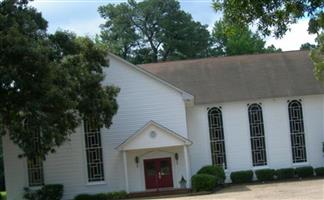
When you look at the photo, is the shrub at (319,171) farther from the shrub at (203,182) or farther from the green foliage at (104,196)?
the green foliage at (104,196)

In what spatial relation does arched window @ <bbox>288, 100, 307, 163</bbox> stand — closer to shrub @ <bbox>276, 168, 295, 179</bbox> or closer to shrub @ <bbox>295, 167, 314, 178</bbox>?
shrub @ <bbox>295, 167, 314, 178</bbox>

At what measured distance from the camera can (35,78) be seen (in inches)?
1010

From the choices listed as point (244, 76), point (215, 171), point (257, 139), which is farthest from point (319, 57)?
point (244, 76)

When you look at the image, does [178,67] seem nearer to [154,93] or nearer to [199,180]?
[154,93]

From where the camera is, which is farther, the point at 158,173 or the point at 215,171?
the point at 158,173

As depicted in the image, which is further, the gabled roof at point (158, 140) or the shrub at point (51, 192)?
the shrub at point (51, 192)

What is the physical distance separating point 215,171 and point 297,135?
7426 mm

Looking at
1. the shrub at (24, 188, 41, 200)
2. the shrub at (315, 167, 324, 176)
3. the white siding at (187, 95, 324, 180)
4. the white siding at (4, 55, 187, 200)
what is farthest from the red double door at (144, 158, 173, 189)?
the shrub at (315, 167, 324, 176)

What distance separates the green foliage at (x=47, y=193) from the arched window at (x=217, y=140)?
1086 centimetres

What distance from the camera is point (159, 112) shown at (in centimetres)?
4044

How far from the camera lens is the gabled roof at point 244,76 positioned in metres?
43.6

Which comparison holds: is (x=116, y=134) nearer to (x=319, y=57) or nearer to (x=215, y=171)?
(x=215, y=171)

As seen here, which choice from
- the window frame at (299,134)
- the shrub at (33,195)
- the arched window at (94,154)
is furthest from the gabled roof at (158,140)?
the window frame at (299,134)

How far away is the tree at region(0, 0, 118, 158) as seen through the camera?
2503 cm
